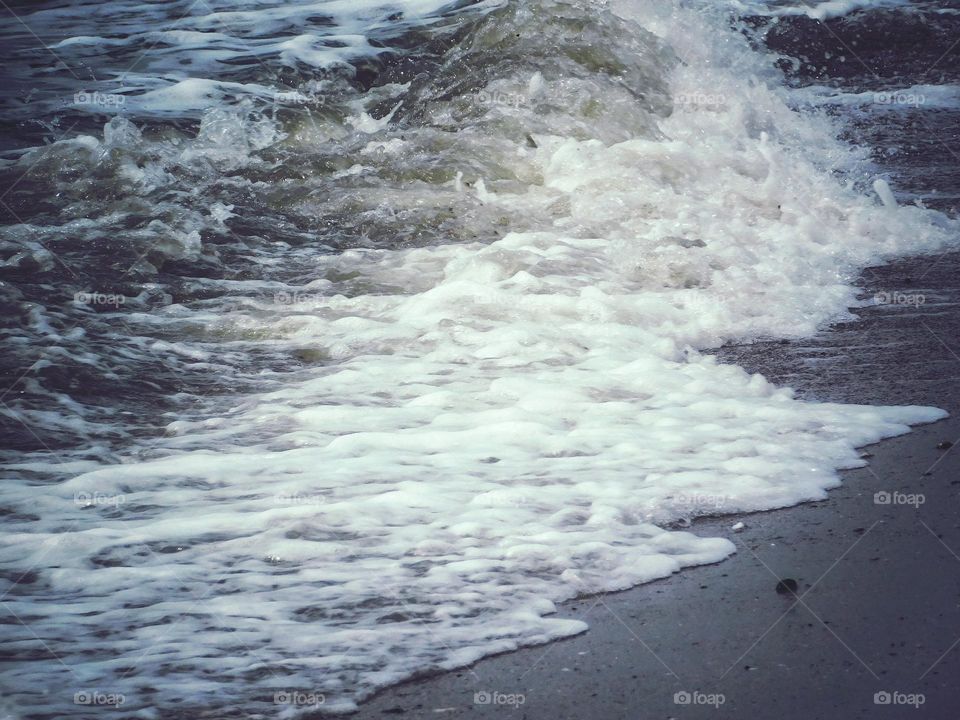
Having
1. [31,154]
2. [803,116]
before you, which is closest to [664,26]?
[803,116]

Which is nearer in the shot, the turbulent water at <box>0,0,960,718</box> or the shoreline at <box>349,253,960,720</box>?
the shoreline at <box>349,253,960,720</box>

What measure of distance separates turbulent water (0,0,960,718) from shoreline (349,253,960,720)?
4.1 inches

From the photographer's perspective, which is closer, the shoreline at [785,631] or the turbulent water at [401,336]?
the shoreline at [785,631]

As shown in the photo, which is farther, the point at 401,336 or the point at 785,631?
the point at 401,336

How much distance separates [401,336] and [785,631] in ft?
9.88

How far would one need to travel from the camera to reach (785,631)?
2.79 metres

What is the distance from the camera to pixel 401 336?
543cm

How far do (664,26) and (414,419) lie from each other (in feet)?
26.3

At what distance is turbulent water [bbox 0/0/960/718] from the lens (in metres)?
3.01

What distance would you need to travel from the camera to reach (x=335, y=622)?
2908mm

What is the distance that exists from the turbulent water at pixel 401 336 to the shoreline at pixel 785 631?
104mm

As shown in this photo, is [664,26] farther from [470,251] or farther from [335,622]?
[335,622]

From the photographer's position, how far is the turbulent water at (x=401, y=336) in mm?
3014

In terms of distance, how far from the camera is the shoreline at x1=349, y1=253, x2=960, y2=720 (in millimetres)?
2514
